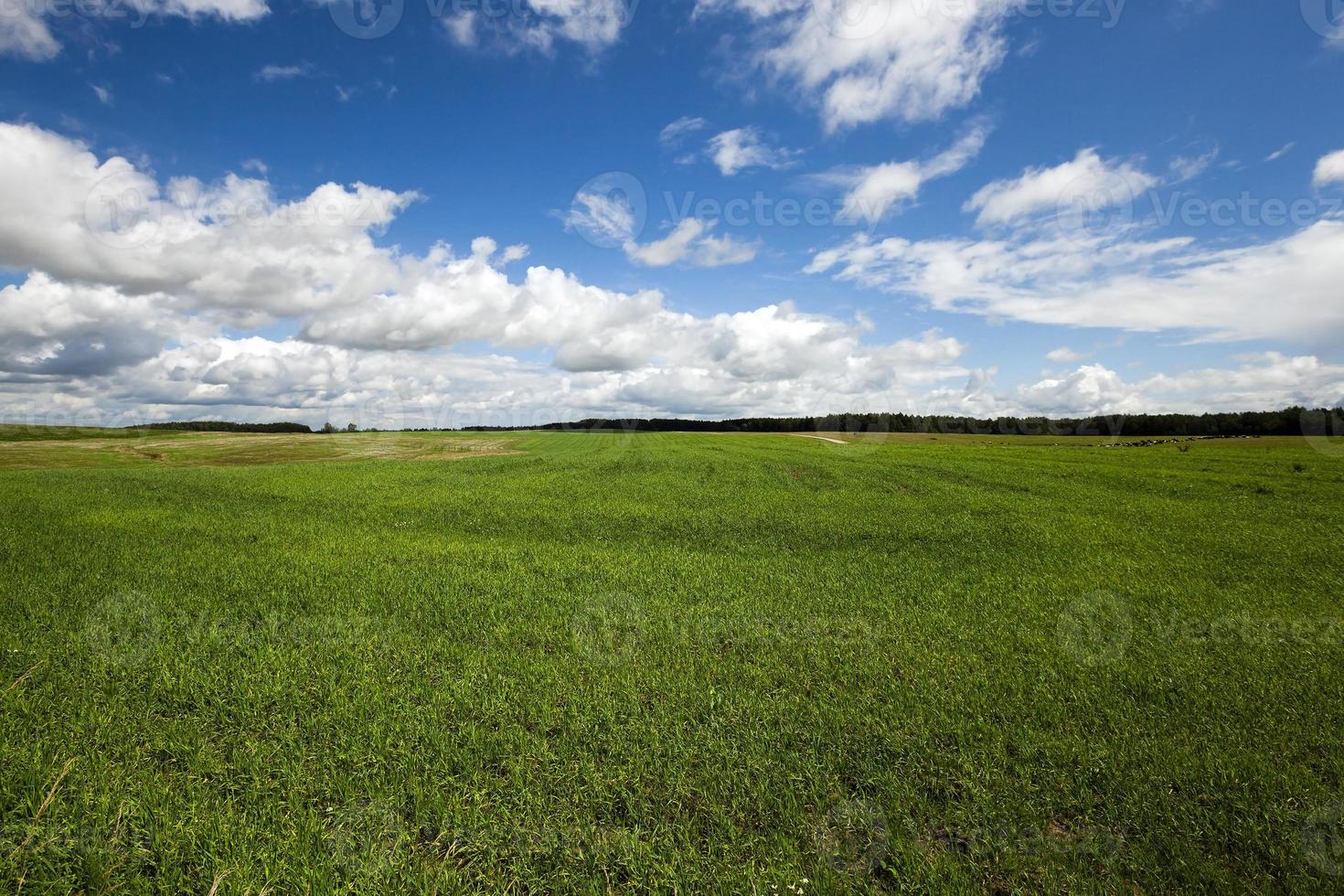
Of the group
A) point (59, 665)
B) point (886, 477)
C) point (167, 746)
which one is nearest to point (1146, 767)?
point (167, 746)

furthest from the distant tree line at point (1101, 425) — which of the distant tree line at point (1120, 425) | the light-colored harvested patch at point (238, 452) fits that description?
the light-colored harvested patch at point (238, 452)

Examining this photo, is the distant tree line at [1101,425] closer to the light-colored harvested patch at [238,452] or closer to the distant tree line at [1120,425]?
the distant tree line at [1120,425]

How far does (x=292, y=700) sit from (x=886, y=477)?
101 ft

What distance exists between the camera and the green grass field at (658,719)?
414 centimetres

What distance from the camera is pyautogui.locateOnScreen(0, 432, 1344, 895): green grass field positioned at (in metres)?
4.14

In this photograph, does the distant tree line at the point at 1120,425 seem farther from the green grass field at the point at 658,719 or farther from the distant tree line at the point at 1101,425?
the green grass field at the point at 658,719

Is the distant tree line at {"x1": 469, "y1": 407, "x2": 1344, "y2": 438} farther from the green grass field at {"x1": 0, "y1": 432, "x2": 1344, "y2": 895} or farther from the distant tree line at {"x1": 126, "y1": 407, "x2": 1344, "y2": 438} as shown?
the green grass field at {"x1": 0, "y1": 432, "x2": 1344, "y2": 895}

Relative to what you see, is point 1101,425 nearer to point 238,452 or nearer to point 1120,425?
point 1120,425

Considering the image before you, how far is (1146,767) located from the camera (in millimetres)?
5164

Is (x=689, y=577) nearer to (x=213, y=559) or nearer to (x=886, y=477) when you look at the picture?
(x=213, y=559)

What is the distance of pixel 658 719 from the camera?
5.96 m

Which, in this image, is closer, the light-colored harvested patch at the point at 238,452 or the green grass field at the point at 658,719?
the green grass field at the point at 658,719

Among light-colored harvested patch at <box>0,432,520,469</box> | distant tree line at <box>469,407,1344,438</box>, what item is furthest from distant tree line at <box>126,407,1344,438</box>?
light-colored harvested patch at <box>0,432,520,469</box>

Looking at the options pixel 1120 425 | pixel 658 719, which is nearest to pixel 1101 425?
pixel 1120 425
